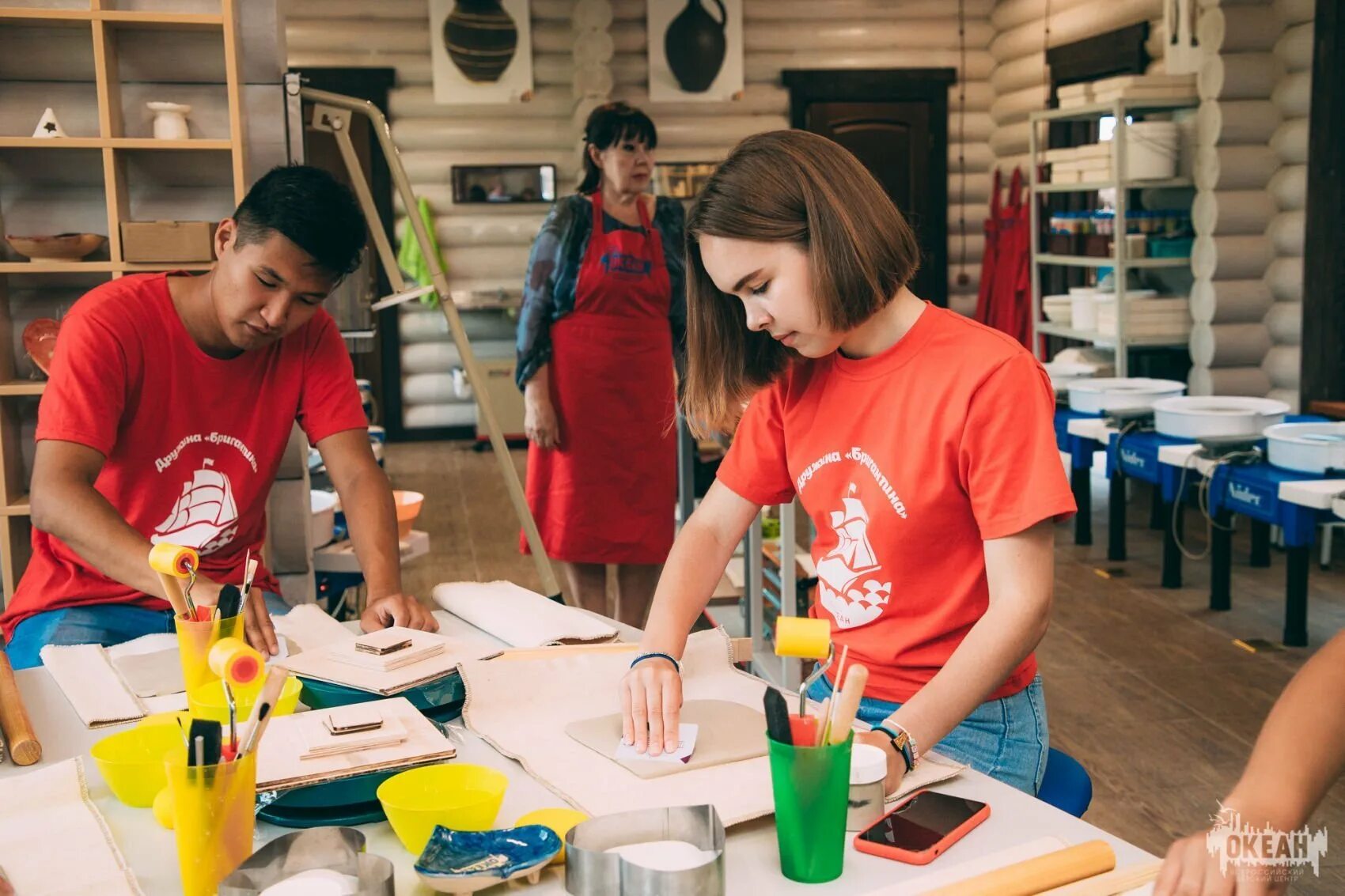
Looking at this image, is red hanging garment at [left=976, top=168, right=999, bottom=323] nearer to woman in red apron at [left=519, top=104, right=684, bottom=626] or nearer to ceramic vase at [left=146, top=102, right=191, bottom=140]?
woman in red apron at [left=519, top=104, right=684, bottom=626]

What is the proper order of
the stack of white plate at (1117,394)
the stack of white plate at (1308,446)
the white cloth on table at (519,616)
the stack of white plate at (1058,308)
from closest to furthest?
1. the white cloth on table at (519,616)
2. the stack of white plate at (1308,446)
3. the stack of white plate at (1117,394)
4. the stack of white plate at (1058,308)

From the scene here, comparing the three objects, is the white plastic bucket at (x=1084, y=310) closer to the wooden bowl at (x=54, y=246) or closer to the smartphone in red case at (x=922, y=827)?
the wooden bowl at (x=54, y=246)

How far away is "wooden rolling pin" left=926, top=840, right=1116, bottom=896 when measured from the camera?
3.52 feet

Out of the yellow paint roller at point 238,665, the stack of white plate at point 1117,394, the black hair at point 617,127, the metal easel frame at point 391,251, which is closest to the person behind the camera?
the yellow paint roller at point 238,665

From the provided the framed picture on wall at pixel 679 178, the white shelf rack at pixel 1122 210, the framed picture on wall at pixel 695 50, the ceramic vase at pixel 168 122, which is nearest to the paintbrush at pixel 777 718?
the ceramic vase at pixel 168 122

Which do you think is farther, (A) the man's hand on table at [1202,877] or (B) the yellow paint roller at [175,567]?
(B) the yellow paint roller at [175,567]

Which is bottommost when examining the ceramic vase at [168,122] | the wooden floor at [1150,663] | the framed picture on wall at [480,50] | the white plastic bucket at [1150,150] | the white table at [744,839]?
the wooden floor at [1150,663]

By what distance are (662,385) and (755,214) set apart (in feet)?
7.36

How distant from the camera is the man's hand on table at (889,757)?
4.40 feet

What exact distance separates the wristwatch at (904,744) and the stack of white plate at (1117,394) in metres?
4.11

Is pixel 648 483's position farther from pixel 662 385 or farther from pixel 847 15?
pixel 847 15

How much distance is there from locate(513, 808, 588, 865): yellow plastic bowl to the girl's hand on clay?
0.18 metres

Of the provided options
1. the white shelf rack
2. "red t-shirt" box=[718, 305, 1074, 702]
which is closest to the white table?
"red t-shirt" box=[718, 305, 1074, 702]

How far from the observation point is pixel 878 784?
50.1 inches
